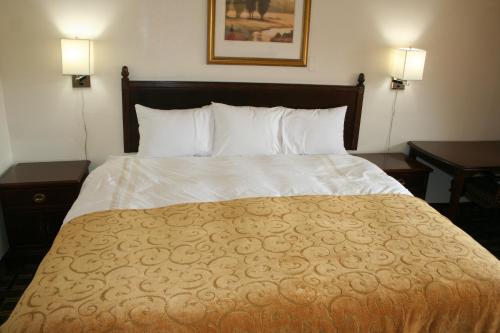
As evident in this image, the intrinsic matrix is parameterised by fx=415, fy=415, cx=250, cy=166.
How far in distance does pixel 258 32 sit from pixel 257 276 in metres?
1.99

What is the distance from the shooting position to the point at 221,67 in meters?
2.98

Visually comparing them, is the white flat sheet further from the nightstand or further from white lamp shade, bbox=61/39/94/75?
white lamp shade, bbox=61/39/94/75

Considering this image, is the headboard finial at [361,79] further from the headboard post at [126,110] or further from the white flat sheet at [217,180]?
the headboard post at [126,110]

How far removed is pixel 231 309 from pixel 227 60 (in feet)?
6.62

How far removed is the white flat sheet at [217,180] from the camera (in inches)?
84.0

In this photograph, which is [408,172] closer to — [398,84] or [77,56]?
[398,84]

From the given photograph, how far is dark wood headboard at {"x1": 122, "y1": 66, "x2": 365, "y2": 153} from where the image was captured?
289cm

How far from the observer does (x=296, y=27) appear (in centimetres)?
300

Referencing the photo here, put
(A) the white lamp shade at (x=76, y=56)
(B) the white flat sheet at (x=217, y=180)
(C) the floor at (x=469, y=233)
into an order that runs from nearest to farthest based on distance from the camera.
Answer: (B) the white flat sheet at (x=217, y=180)
(C) the floor at (x=469, y=233)
(A) the white lamp shade at (x=76, y=56)

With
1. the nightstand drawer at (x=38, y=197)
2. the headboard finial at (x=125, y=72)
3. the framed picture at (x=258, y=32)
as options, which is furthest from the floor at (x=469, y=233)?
the framed picture at (x=258, y=32)

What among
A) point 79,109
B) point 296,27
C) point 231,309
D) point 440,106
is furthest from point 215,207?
point 440,106

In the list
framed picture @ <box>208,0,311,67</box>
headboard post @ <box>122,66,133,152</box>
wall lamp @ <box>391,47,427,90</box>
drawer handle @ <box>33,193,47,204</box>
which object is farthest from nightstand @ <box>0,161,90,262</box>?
wall lamp @ <box>391,47,427,90</box>

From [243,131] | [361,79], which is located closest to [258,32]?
[243,131]

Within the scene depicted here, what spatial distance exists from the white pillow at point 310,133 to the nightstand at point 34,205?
4.65 ft
